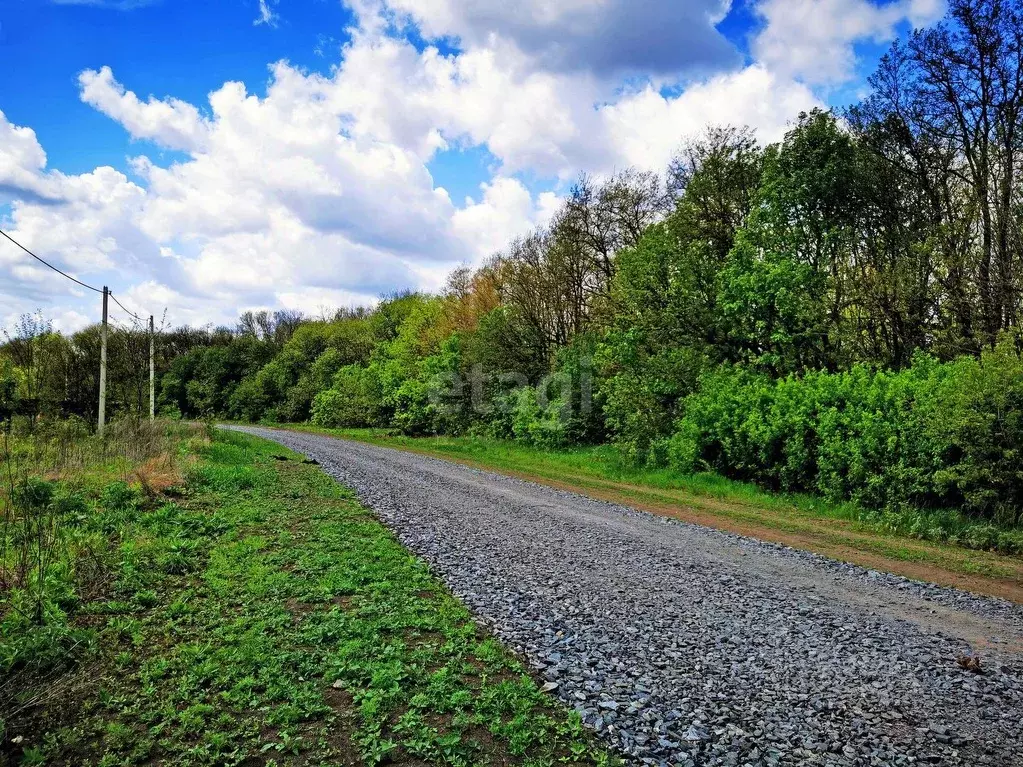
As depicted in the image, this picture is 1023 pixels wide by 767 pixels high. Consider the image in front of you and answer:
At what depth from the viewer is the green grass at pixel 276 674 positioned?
4102 mm

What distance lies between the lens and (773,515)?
44.0 ft

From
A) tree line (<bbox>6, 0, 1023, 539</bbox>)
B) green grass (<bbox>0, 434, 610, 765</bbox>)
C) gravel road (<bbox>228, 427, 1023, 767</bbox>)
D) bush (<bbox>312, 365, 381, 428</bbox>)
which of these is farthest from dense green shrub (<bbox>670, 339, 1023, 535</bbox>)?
bush (<bbox>312, 365, 381, 428</bbox>)

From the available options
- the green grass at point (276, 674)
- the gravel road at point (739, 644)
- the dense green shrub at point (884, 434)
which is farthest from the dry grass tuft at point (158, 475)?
the dense green shrub at point (884, 434)

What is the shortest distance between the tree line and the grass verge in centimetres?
98

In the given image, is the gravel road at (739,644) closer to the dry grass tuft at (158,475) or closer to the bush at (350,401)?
the dry grass tuft at (158,475)

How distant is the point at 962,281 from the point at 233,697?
16.8m

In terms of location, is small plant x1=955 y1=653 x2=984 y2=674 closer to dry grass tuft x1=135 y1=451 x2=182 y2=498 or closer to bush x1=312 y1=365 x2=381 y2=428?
dry grass tuft x1=135 y1=451 x2=182 y2=498

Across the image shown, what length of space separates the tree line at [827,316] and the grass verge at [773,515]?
0.98 meters

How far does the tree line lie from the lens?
12.7 metres

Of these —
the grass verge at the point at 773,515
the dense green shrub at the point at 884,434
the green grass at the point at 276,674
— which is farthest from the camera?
the dense green shrub at the point at 884,434

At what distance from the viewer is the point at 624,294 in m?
22.7

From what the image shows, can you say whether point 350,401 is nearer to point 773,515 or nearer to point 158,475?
point 158,475

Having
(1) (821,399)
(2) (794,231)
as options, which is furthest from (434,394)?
(1) (821,399)

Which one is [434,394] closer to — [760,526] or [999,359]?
[760,526]
